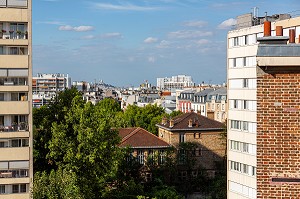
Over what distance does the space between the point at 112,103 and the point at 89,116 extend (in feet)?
189

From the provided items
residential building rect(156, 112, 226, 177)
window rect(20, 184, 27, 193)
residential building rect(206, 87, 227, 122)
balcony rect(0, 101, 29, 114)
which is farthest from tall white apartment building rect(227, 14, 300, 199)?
residential building rect(206, 87, 227, 122)

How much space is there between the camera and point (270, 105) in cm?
1053

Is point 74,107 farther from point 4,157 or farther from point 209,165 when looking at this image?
point 209,165

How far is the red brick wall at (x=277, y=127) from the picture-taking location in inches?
413

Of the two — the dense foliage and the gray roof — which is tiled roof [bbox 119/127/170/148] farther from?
the gray roof

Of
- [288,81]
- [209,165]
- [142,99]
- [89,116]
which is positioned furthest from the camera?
[142,99]

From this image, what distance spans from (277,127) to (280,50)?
61.9 inches

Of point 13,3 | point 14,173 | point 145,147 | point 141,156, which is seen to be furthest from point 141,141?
point 13,3

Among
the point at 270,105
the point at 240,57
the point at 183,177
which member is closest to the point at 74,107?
the point at 240,57

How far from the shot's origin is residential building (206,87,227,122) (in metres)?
80.1

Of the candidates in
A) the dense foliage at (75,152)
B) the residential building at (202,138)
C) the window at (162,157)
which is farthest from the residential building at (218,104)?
the dense foliage at (75,152)

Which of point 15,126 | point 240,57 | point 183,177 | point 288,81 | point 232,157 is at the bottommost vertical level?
point 183,177

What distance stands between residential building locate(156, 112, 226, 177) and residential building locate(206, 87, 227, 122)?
83.3 feet

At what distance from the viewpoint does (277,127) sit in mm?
10547
